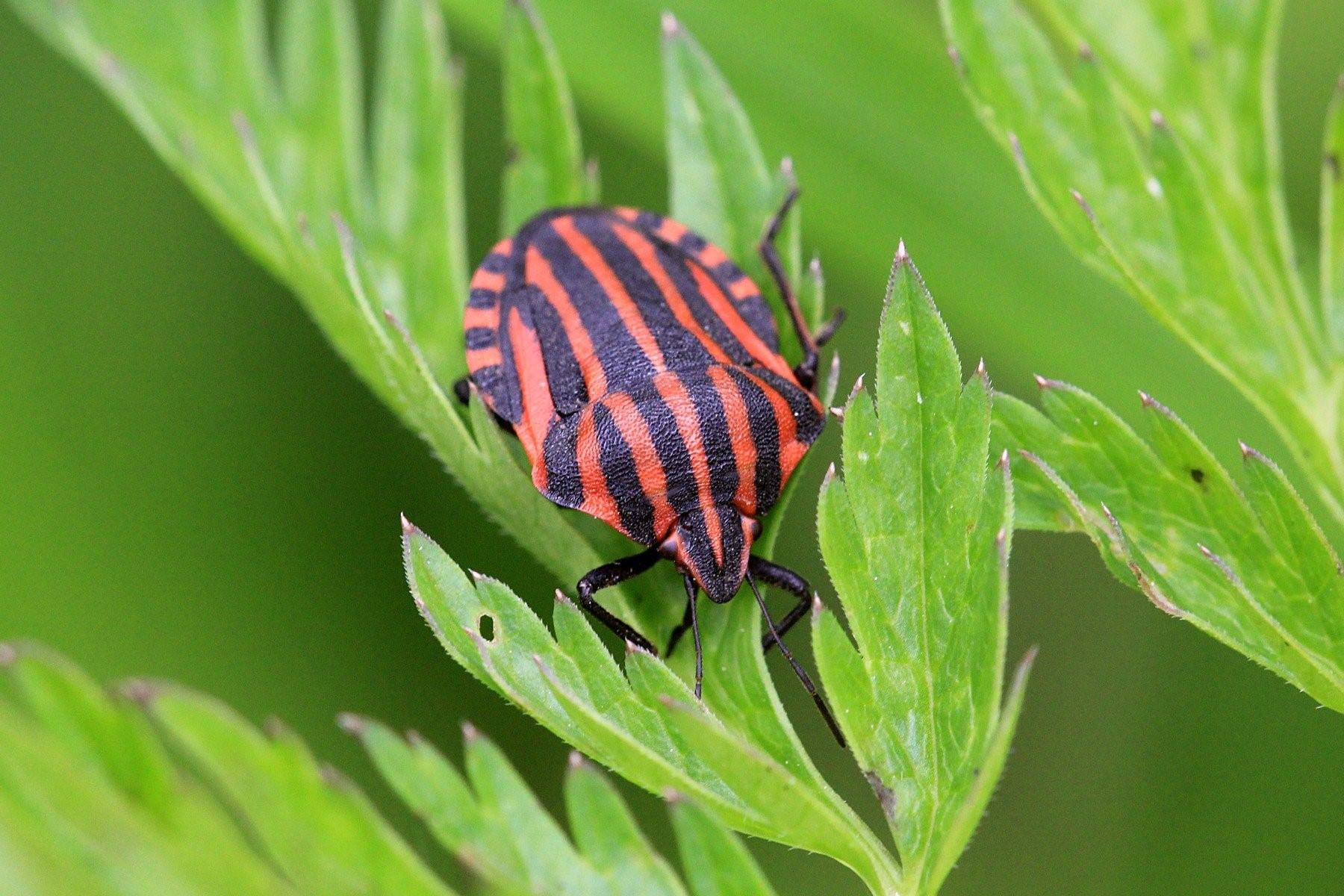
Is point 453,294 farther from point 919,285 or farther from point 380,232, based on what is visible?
point 919,285

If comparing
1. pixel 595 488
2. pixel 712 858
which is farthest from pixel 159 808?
pixel 595 488

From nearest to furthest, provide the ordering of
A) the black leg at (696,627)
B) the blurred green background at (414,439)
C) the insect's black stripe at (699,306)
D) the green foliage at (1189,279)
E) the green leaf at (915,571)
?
the green leaf at (915,571)
the green foliage at (1189,279)
the black leg at (696,627)
the insect's black stripe at (699,306)
the blurred green background at (414,439)

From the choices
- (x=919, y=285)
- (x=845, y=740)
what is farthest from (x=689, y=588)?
(x=919, y=285)

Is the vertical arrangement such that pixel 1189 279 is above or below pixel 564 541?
below

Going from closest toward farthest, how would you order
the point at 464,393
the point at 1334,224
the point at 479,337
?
the point at 1334,224 < the point at 464,393 < the point at 479,337

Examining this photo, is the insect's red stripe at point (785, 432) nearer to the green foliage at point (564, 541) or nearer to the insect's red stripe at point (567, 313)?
the green foliage at point (564, 541)

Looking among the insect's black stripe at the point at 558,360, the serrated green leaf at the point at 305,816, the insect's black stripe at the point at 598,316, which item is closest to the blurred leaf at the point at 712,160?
the insect's black stripe at the point at 598,316

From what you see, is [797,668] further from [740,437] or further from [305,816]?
[305,816]
